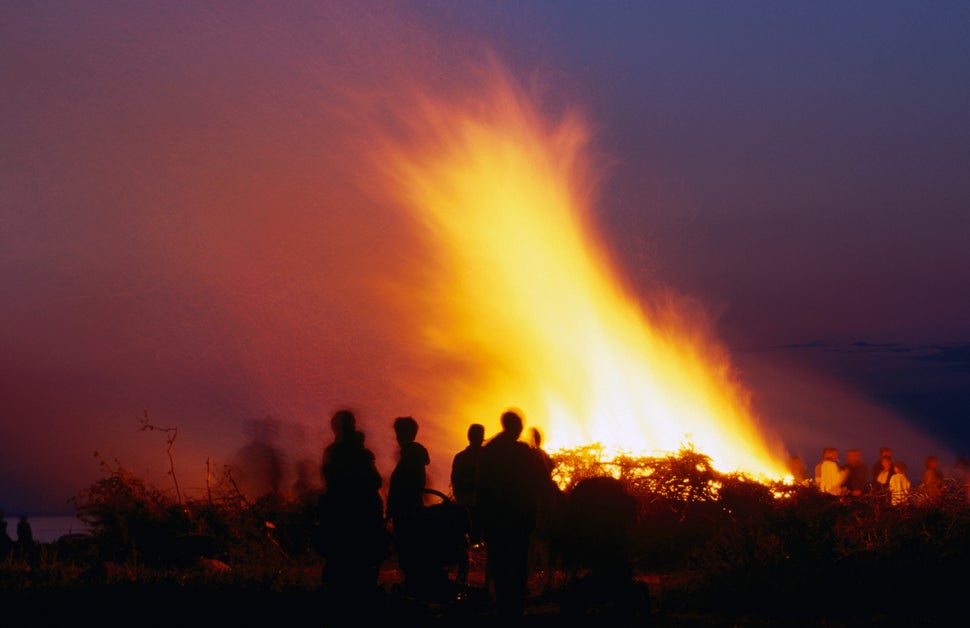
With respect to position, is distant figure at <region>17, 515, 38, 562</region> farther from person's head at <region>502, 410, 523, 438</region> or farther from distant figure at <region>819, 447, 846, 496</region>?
distant figure at <region>819, 447, 846, 496</region>

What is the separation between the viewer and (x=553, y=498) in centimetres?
1177

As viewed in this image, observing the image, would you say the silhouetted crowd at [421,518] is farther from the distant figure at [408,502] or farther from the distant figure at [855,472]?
the distant figure at [855,472]

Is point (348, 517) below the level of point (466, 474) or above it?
below

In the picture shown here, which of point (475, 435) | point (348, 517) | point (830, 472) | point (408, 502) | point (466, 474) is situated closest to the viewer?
point (348, 517)

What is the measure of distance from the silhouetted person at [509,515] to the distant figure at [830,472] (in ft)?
30.9

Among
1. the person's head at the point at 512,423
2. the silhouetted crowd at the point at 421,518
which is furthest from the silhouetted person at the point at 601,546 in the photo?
the person's head at the point at 512,423

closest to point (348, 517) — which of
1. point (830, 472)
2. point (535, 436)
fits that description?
point (535, 436)

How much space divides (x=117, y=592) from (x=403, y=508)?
3.08 metres

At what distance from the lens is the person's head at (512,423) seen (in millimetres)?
11406

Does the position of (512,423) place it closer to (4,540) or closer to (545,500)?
(545,500)

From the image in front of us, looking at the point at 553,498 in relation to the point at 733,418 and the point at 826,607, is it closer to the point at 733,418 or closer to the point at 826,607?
the point at 826,607

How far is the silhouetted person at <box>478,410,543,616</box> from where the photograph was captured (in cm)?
1119

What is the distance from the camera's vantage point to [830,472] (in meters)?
19.8

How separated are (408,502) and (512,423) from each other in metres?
1.29
